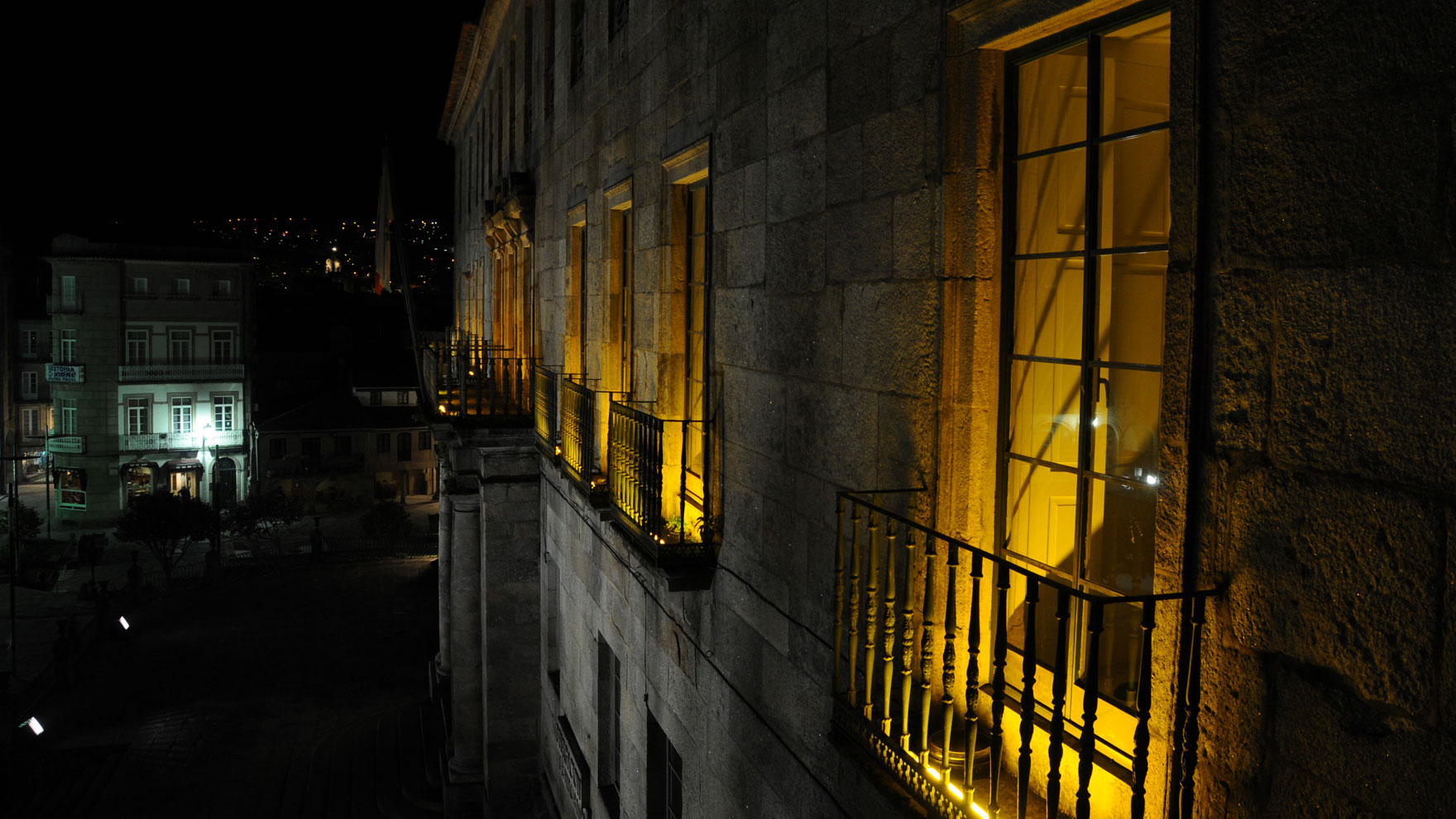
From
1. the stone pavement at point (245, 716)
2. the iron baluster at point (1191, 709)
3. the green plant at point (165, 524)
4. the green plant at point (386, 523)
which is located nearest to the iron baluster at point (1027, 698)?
the iron baluster at point (1191, 709)

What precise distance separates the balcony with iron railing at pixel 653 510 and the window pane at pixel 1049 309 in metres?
2.67

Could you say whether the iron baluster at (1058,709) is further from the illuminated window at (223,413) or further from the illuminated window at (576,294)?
the illuminated window at (223,413)

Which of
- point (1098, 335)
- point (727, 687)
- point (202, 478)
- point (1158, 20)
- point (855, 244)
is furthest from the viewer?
point (202, 478)

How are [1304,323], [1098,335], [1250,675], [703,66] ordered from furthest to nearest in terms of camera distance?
[703,66], [1098,335], [1250,675], [1304,323]

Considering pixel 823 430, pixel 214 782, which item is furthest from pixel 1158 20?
pixel 214 782

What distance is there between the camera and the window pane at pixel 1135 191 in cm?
309

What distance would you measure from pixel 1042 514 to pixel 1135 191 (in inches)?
44.3

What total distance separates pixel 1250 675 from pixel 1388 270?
0.99 m

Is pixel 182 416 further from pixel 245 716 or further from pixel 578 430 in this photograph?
pixel 578 430

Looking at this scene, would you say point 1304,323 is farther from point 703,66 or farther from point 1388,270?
point 703,66

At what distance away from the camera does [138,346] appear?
1825 inches

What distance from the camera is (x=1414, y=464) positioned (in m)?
1.99

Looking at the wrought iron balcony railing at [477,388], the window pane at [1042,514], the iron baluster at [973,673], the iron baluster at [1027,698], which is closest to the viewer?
the iron baluster at [1027,698]

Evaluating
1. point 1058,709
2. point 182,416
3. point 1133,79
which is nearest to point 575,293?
point 1133,79
